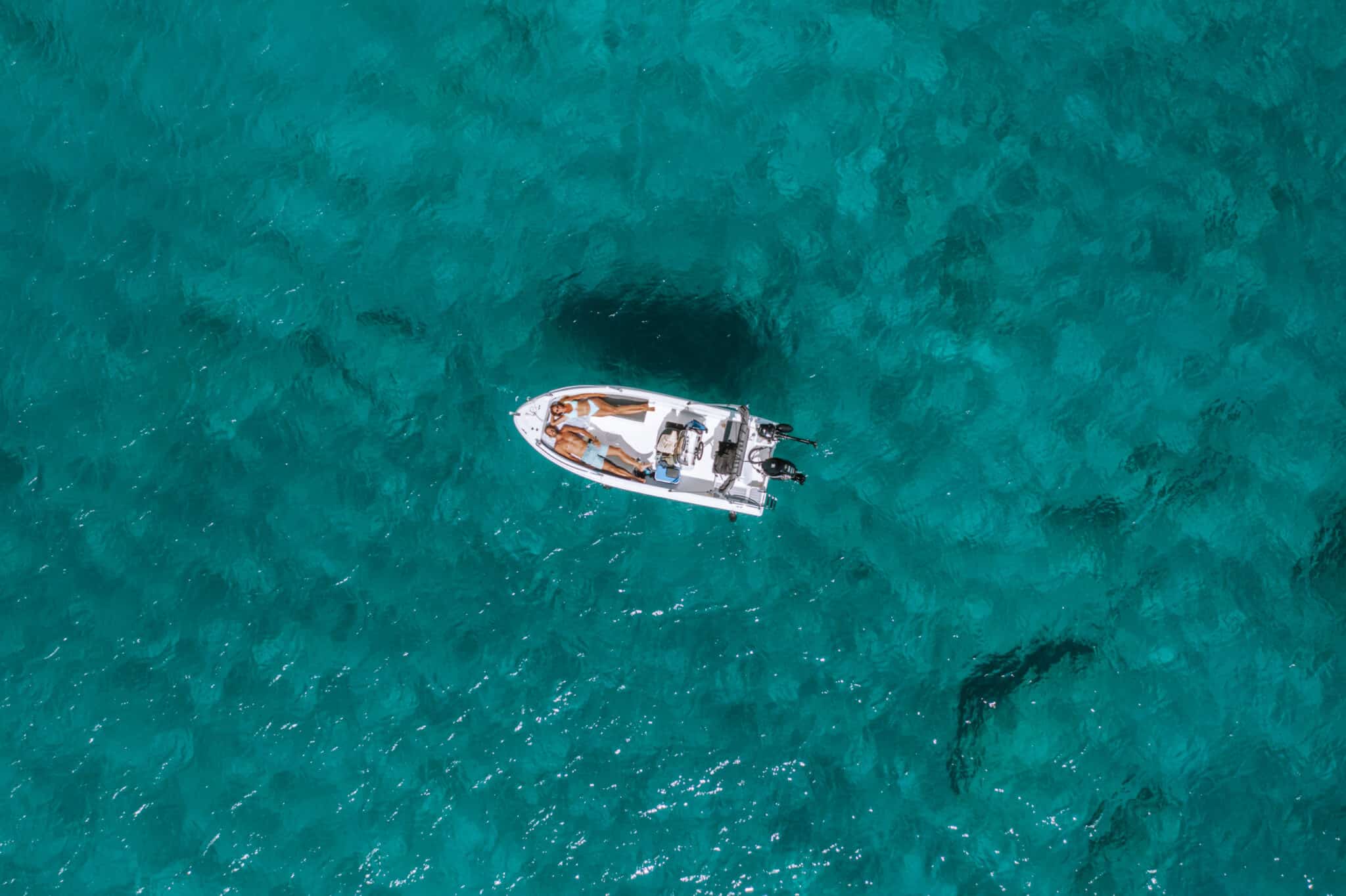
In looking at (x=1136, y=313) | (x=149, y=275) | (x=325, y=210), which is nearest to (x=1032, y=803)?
(x=1136, y=313)

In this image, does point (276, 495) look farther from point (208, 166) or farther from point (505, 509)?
point (208, 166)

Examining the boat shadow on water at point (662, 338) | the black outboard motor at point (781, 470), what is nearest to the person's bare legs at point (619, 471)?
the boat shadow on water at point (662, 338)

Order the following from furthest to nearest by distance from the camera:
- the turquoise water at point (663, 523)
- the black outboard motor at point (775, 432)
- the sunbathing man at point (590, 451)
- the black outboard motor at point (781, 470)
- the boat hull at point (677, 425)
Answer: the turquoise water at point (663, 523), the sunbathing man at point (590, 451), the boat hull at point (677, 425), the black outboard motor at point (775, 432), the black outboard motor at point (781, 470)

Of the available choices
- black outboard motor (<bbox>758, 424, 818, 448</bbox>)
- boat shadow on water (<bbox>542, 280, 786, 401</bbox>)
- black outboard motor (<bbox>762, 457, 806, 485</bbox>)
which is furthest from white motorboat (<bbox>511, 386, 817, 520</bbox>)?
boat shadow on water (<bbox>542, 280, 786, 401</bbox>)

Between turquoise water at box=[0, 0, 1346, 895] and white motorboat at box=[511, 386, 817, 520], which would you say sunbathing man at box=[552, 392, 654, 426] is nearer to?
white motorboat at box=[511, 386, 817, 520]

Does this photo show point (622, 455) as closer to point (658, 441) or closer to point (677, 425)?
point (658, 441)

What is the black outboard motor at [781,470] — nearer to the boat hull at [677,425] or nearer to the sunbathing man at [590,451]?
the boat hull at [677,425]
